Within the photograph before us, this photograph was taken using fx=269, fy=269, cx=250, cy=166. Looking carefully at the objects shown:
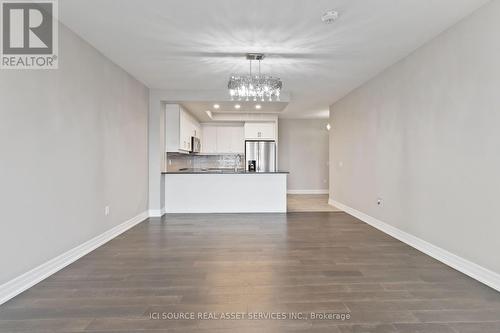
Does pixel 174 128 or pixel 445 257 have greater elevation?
Answer: pixel 174 128

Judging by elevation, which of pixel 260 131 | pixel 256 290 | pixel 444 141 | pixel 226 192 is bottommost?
pixel 256 290

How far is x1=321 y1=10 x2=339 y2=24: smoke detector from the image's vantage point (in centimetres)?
267

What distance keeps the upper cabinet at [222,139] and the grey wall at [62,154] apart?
Result: 12.2 ft

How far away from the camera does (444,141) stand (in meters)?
3.10

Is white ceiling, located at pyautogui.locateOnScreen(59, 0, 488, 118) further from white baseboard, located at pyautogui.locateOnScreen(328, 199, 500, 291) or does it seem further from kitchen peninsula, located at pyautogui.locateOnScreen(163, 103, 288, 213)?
white baseboard, located at pyautogui.locateOnScreen(328, 199, 500, 291)

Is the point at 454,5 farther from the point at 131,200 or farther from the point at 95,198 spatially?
the point at 131,200

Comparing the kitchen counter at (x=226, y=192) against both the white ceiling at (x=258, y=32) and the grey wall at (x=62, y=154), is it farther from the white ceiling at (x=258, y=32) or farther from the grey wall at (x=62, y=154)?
the white ceiling at (x=258, y=32)

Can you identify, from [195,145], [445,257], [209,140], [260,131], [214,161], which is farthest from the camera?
[214,161]

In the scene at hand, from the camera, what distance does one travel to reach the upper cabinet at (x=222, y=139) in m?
8.21

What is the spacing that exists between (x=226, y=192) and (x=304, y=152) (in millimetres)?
4420

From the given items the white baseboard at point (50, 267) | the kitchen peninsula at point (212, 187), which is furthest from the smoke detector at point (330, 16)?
the white baseboard at point (50, 267)

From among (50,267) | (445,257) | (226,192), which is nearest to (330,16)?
(445,257)

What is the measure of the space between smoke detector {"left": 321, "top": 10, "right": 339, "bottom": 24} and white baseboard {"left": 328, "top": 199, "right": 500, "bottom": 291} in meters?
2.81

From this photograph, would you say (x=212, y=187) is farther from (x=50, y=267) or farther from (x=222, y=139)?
(x=50, y=267)
